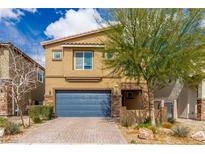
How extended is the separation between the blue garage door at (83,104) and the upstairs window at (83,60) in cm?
195

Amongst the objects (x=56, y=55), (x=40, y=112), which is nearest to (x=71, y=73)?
(x=56, y=55)

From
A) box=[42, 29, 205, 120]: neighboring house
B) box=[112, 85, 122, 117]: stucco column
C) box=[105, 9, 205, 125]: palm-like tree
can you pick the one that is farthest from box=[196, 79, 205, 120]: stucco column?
box=[112, 85, 122, 117]: stucco column

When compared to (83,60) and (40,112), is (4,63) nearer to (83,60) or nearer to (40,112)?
(40,112)

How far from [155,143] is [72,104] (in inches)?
433

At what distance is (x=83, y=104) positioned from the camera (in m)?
20.6

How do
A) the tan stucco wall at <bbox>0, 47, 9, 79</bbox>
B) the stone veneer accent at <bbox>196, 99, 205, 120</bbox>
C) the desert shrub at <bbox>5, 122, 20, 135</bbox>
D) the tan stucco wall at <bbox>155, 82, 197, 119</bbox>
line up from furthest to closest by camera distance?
the tan stucco wall at <bbox>0, 47, 9, 79</bbox> < the tan stucco wall at <bbox>155, 82, 197, 119</bbox> < the stone veneer accent at <bbox>196, 99, 205, 120</bbox> < the desert shrub at <bbox>5, 122, 20, 135</bbox>

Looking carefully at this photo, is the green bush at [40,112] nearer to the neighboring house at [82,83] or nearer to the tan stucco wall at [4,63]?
the neighboring house at [82,83]

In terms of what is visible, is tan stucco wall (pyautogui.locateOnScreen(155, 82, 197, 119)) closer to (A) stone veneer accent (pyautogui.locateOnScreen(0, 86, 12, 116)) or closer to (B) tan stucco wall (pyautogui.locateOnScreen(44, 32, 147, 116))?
(B) tan stucco wall (pyautogui.locateOnScreen(44, 32, 147, 116))

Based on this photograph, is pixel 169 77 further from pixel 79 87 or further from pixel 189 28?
pixel 79 87

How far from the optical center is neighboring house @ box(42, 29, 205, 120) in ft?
67.5

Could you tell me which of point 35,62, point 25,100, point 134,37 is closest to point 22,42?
point 35,62

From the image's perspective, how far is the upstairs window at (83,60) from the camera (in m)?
20.8

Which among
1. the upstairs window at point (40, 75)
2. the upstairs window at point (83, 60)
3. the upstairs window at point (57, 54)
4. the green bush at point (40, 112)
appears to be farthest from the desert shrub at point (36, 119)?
the upstairs window at point (40, 75)
